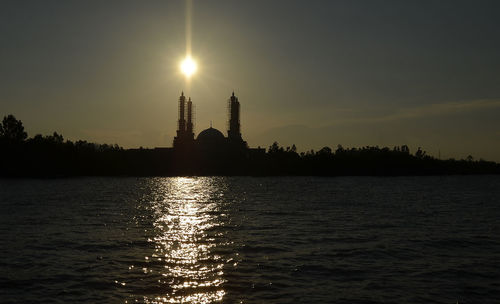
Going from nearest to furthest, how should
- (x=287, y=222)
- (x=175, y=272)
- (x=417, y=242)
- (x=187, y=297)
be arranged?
(x=187, y=297)
(x=175, y=272)
(x=417, y=242)
(x=287, y=222)

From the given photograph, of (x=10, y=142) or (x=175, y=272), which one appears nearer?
(x=175, y=272)

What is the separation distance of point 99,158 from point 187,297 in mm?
183150

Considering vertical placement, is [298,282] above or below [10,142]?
below

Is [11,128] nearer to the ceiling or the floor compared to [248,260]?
nearer to the ceiling

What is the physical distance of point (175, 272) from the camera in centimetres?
2153

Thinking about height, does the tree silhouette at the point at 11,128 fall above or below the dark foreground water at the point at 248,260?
above

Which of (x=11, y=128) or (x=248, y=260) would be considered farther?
(x=11, y=128)

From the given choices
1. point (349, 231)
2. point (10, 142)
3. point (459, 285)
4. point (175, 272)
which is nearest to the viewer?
point (459, 285)

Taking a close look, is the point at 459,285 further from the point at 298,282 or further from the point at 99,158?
the point at 99,158

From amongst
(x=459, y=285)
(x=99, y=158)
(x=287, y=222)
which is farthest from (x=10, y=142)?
(x=459, y=285)

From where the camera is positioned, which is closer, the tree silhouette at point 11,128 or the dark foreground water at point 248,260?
the dark foreground water at point 248,260

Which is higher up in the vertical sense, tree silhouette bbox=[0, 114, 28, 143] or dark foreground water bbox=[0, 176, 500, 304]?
tree silhouette bbox=[0, 114, 28, 143]

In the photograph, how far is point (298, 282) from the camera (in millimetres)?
19656

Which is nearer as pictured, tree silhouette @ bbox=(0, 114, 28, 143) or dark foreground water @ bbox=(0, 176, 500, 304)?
dark foreground water @ bbox=(0, 176, 500, 304)
